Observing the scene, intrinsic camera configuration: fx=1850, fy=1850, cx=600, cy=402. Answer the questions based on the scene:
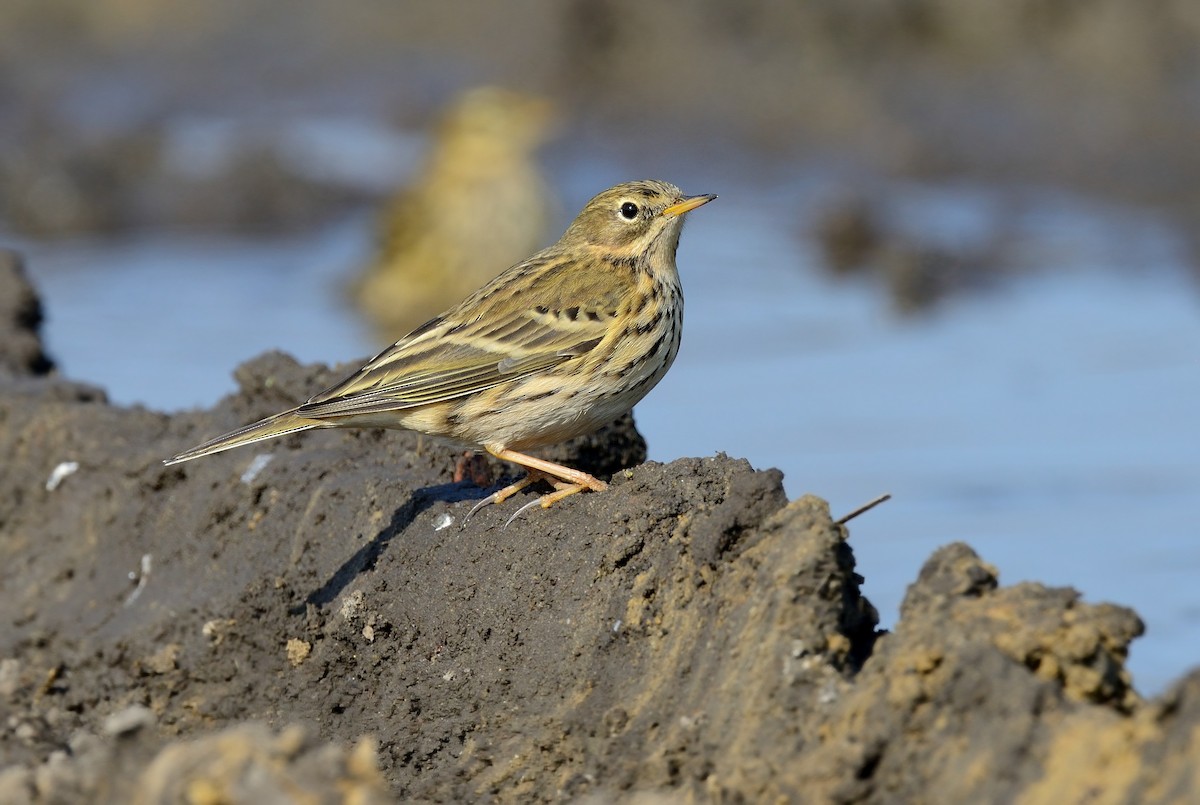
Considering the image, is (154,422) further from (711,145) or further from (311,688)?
(711,145)

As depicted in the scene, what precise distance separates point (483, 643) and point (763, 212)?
10.6m

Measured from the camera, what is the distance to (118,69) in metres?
20.1

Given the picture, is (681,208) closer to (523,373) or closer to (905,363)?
(523,373)

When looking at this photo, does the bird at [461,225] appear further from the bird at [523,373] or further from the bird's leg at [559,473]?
the bird's leg at [559,473]

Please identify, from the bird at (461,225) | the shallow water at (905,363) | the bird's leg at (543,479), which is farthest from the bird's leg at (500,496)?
the bird at (461,225)

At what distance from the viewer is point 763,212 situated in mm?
15367

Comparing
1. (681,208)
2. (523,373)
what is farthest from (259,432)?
(681,208)

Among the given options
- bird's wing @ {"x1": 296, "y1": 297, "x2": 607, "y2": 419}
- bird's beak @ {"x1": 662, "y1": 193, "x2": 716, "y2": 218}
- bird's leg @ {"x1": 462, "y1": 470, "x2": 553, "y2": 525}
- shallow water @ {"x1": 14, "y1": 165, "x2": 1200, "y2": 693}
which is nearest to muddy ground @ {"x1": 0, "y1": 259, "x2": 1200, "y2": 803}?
bird's leg @ {"x1": 462, "y1": 470, "x2": 553, "y2": 525}

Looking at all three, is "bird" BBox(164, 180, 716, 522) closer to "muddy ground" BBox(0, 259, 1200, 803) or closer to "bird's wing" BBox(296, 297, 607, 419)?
"bird's wing" BBox(296, 297, 607, 419)

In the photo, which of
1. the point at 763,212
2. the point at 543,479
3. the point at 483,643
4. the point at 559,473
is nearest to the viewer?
the point at 483,643

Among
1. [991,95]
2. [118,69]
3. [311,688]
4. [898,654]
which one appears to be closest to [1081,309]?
[991,95]

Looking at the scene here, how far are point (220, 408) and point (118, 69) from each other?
1398cm

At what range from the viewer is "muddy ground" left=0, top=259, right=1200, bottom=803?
376 cm

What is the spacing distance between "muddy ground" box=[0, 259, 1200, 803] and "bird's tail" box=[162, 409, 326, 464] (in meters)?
0.43
